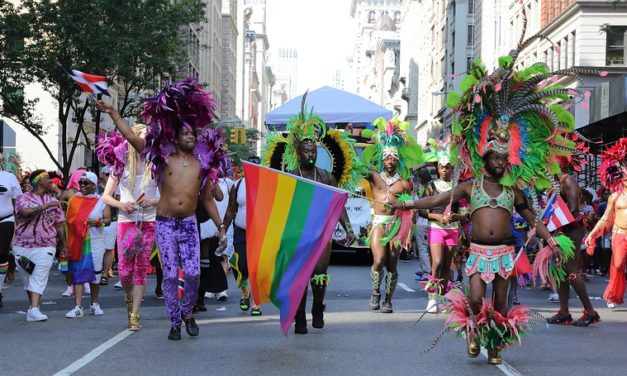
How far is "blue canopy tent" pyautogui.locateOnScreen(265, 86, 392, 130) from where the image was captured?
24734 millimetres

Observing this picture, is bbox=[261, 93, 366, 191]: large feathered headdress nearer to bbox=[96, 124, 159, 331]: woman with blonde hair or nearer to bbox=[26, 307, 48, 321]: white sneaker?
bbox=[96, 124, 159, 331]: woman with blonde hair

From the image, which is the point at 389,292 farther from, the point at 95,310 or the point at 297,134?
the point at 95,310

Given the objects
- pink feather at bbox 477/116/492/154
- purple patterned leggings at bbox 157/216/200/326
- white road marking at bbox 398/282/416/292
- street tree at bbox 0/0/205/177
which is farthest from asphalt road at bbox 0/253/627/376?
street tree at bbox 0/0/205/177

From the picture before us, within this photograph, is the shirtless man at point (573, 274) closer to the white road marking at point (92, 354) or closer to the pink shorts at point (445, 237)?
the pink shorts at point (445, 237)

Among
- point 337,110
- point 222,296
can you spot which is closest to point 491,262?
point 222,296

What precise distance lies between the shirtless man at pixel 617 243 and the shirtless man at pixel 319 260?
147 inches

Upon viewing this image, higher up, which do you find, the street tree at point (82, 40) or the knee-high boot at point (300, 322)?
the street tree at point (82, 40)

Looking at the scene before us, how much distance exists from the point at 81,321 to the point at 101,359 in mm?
2975

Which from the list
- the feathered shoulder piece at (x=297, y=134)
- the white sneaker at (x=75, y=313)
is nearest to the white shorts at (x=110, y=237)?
the white sneaker at (x=75, y=313)

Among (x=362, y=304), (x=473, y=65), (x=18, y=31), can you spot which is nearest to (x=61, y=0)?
(x=18, y=31)

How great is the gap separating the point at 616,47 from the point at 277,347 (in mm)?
37140

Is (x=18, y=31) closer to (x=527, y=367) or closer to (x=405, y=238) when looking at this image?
(x=405, y=238)

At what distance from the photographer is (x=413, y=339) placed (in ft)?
32.3

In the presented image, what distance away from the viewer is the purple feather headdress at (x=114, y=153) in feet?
35.2
